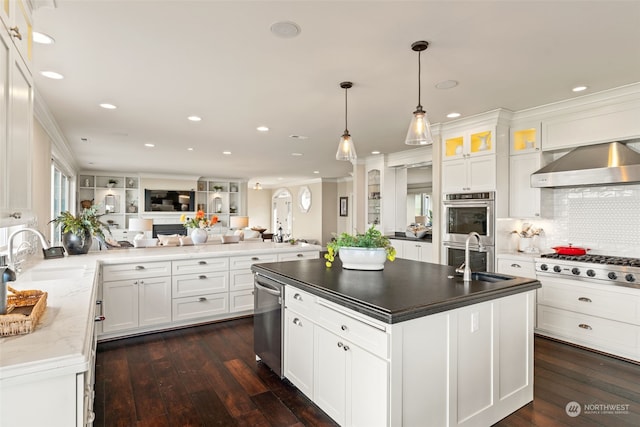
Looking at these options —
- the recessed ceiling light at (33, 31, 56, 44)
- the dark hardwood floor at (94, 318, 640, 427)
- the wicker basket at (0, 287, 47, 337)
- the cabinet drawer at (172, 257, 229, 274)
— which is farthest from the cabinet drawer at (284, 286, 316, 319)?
the recessed ceiling light at (33, 31, 56, 44)

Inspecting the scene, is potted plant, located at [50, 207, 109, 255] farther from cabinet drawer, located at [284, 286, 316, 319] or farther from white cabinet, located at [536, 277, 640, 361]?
white cabinet, located at [536, 277, 640, 361]

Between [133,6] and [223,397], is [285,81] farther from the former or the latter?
[223,397]

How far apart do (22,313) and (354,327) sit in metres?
1.55

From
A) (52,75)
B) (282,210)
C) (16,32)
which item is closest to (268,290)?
(16,32)

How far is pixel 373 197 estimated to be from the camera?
6777mm

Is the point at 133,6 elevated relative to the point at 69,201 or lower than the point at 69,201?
elevated

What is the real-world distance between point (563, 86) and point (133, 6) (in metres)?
3.49

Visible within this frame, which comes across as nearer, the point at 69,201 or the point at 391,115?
the point at 391,115

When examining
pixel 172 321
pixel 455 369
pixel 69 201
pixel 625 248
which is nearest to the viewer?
pixel 455 369

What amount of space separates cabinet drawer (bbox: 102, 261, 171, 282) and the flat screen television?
23.3 feet

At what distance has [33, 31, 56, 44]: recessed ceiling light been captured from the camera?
2.24m

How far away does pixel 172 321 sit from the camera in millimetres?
3943

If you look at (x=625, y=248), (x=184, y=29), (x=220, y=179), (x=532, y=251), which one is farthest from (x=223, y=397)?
(x=220, y=179)

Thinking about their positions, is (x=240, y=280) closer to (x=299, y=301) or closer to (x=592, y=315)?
(x=299, y=301)
